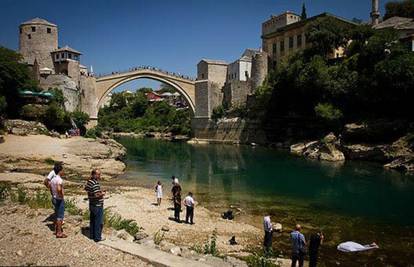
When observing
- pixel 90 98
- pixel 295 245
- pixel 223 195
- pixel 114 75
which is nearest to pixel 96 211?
pixel 295 245

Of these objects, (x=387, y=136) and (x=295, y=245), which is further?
(x=387, y=136)

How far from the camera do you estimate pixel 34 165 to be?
79.9 feet

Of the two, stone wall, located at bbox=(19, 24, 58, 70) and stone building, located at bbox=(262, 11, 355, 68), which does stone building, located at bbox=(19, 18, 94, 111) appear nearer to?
stone wall, located at bbox=(19, 24, 58, 70)

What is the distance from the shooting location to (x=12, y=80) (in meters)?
35.9

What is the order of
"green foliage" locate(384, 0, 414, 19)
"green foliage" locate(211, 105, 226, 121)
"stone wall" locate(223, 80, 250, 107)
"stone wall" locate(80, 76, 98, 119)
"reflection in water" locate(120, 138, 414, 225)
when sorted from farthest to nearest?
"green foliage" locate(211, 105, 226, 121)
"stone wall" locate(223, 80, 250, 107)
"green foliage" locate(384, 0, 414, 19)
"stone wall" locate(80, 76, 98, 119)
"reflection in water" locate(120, 138, 414, 225)

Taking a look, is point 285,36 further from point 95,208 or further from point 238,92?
point 95,208

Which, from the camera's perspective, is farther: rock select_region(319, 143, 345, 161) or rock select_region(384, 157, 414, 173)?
rock select_region(319, 143, 345, 161)

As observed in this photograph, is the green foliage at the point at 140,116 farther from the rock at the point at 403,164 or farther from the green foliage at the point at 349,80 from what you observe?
the rock at the point at 403,164

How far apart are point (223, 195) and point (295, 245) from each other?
35.2ft

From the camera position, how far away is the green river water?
12.7m

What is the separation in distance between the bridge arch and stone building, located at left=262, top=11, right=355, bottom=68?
544 inches

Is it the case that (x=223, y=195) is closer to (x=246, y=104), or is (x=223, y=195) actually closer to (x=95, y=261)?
(x=95, y=261)

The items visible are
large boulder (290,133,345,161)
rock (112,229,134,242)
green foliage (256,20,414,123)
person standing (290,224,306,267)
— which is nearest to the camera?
rock (112,229,134,242)

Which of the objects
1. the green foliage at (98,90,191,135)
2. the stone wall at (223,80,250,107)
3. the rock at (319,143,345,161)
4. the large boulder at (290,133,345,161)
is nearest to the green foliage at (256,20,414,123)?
the large boulder at (290,133,345,161)
